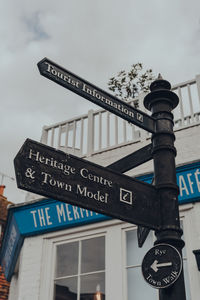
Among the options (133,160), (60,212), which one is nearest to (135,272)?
(60,212)

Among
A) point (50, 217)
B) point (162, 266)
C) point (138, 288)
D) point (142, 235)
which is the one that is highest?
point (50, 217)

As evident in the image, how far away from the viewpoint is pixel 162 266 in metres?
2.79

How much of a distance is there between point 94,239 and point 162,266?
14.1ft

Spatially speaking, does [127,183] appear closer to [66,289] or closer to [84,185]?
[84,185]

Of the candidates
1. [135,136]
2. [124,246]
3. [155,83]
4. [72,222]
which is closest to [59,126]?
[135,136]

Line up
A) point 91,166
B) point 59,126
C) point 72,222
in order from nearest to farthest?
point 91,166, point 72,222, point 59,126

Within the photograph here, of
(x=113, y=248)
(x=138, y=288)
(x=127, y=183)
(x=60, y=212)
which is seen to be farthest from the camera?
(x=60, y=212)

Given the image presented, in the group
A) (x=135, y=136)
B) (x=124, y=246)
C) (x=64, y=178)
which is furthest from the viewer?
(x=135, y=136)

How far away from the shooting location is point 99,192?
2.95 metres

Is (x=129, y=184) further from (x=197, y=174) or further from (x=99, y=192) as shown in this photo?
(x=197, y=174)

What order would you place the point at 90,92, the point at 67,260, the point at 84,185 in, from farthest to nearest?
the point at 67,260
the point at 90,92
the point at 84,185

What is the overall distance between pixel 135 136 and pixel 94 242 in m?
2.26

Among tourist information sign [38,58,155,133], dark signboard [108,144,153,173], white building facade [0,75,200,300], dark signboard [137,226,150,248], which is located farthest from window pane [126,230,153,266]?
tourist information sign [38,58,155,133]

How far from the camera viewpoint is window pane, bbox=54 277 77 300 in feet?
21.9
